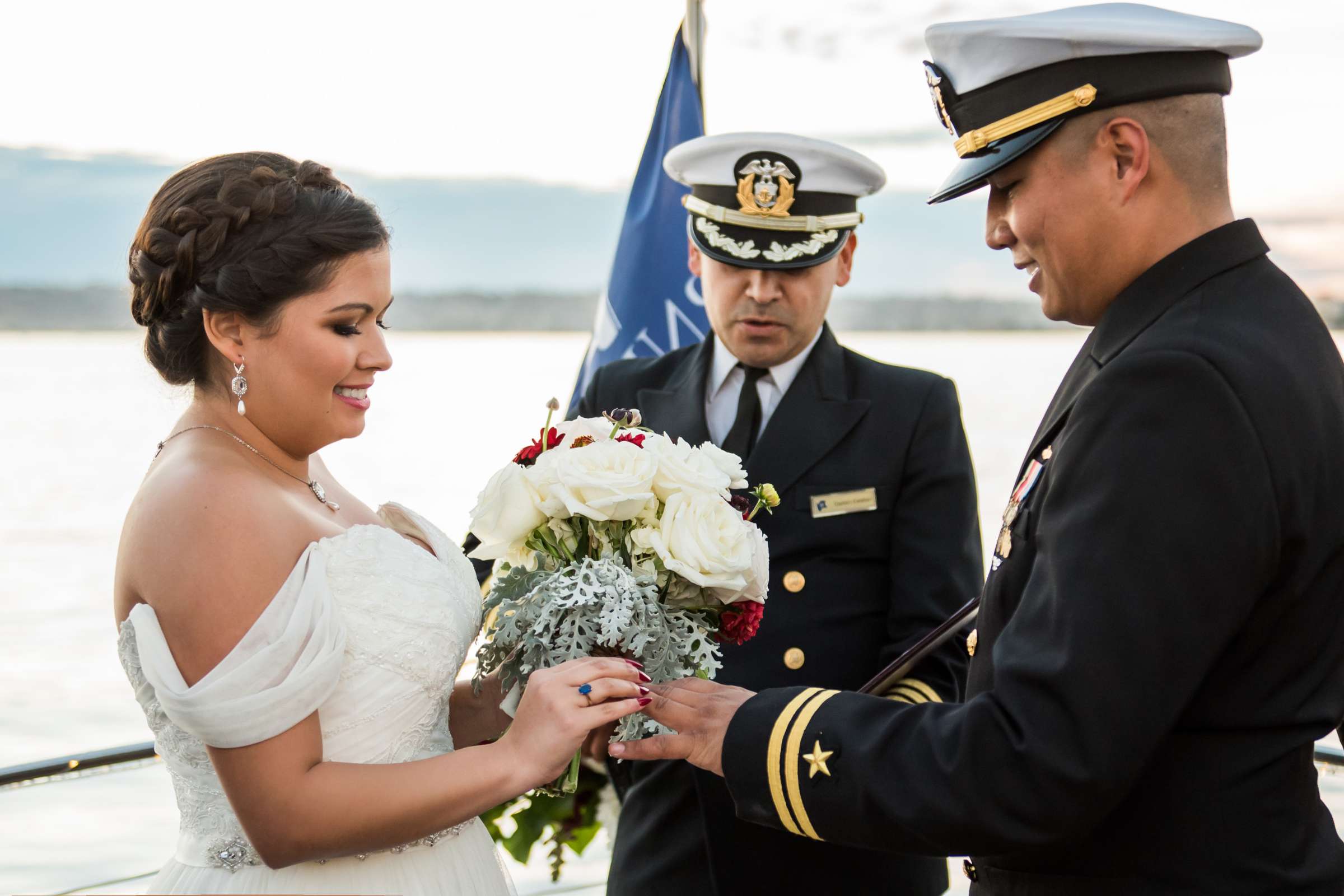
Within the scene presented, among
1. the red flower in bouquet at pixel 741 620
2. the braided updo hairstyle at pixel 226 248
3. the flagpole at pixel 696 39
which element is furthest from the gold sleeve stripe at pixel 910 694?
the flagpole at pixel 696 39

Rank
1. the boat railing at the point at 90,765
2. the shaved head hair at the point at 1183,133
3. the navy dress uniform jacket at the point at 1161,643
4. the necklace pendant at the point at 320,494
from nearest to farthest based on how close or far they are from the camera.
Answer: the navy dress uniform jacket at the point at 1161,643, the shaved head hair at the point at 1183,133, the necklace pendant at the point at 320,494, the boat railing at the point at 90,765

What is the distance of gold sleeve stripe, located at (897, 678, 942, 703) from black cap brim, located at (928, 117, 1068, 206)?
1.06 meters

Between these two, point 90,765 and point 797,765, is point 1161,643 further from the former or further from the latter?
point 90,765

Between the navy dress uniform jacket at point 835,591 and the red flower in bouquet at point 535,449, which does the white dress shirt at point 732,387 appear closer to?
the navy dress uniform jacket at point 835,591

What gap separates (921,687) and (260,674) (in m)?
1.33

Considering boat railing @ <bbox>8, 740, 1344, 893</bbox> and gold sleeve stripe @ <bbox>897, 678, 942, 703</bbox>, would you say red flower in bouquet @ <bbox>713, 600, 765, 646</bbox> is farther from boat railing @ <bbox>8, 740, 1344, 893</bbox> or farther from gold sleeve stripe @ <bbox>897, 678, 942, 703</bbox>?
boat railing @ <bbox>8, 740, 1344, 893</bbox>

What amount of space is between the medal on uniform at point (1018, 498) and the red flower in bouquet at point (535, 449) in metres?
0.71

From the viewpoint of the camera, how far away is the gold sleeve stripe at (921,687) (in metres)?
2.49

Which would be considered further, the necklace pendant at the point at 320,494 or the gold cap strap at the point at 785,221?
the gold cap strap at the point at 785,221

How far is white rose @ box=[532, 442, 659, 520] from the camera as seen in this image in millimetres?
1839

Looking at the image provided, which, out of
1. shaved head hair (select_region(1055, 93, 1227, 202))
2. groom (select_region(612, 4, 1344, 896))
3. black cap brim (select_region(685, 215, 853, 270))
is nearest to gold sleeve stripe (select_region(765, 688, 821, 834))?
groom (select_region(612, 4, 1344, 896))

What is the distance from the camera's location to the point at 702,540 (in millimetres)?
1872

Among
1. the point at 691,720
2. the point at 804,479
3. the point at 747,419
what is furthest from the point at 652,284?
the point at 691,720

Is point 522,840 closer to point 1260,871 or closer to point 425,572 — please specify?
point 425,572
